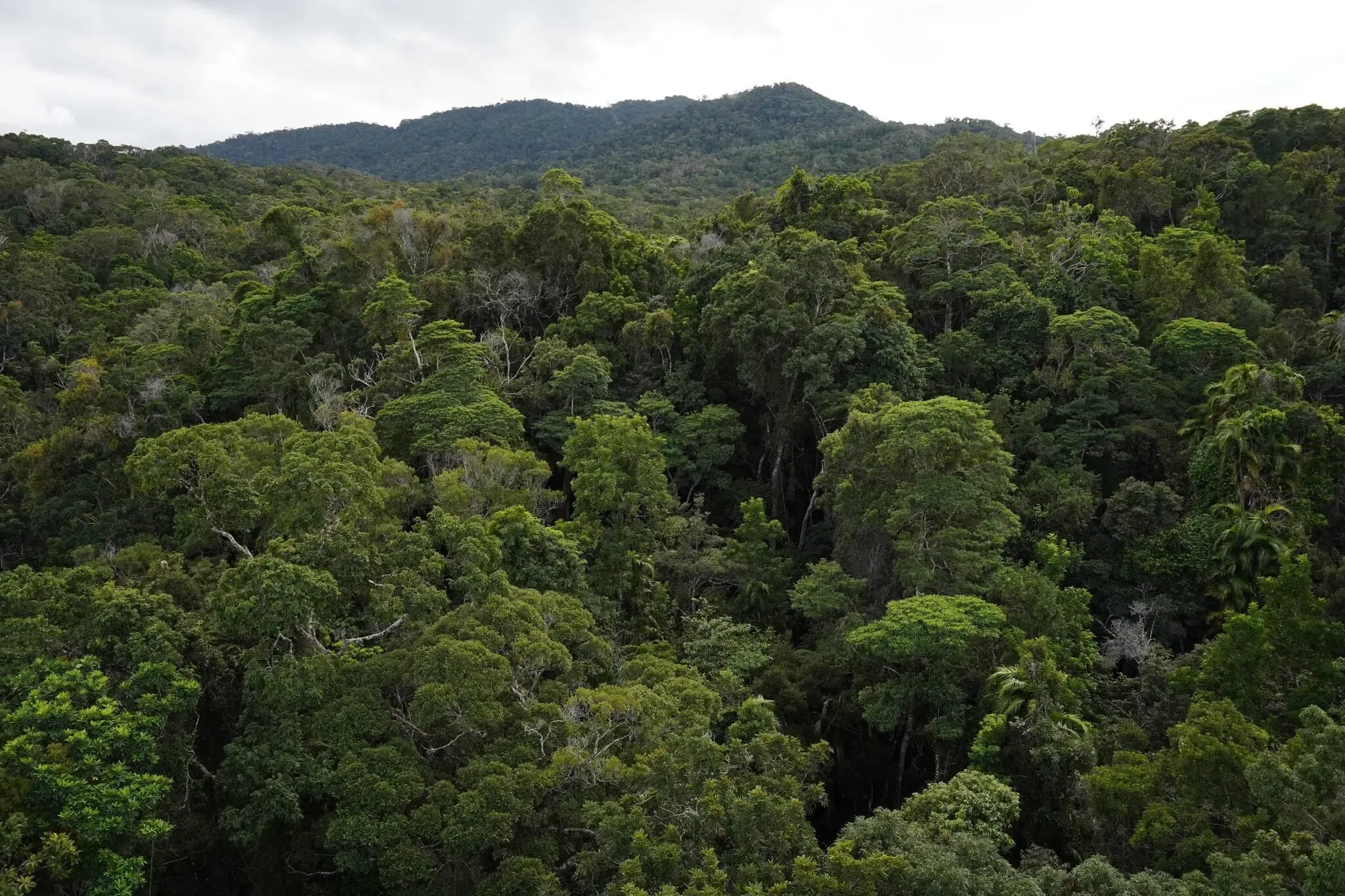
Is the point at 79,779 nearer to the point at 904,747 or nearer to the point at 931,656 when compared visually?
the point at 931,656

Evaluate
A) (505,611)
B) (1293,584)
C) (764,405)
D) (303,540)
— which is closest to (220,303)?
(764,405)

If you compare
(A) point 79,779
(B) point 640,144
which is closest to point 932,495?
(A) point 79,779

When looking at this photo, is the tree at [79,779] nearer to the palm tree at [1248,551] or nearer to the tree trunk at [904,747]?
the tree trunk at [904,747]

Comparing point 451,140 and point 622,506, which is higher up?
point 451,140

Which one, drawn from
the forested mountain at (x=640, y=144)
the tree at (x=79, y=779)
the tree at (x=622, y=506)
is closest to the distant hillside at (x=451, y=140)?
the forested mountain at (x=640, y=144)

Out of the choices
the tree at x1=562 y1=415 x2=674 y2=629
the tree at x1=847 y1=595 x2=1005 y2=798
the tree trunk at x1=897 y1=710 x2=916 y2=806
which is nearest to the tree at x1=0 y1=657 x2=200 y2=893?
the tree at x1=562 y1=415 x2=674 y2=629

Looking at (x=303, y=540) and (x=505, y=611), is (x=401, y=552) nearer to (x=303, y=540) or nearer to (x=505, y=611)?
(x=303, y=540)

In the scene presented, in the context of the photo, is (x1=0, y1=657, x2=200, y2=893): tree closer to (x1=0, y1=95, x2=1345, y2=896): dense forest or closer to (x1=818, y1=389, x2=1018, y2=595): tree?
(x1=0, y1=95, x2=1345, y2=896): dense forest
